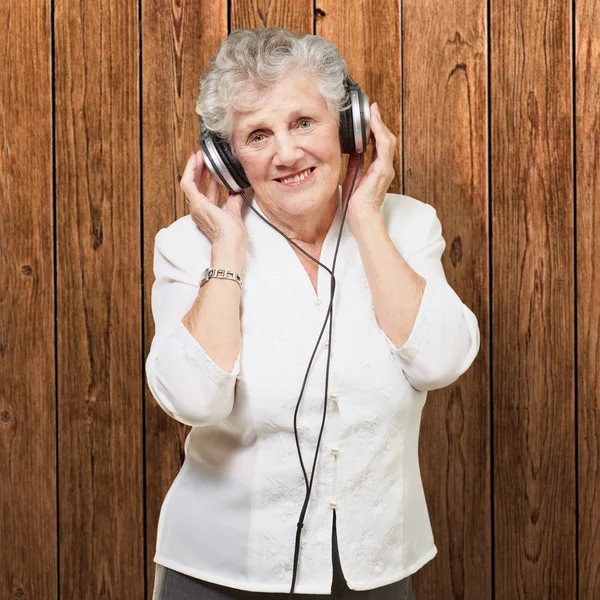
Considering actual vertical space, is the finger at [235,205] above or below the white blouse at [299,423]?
above

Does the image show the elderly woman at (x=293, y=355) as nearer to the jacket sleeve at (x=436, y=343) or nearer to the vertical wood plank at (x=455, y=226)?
the jacket sleeve at (x=436, y=343)

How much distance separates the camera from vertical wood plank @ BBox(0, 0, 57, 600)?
1.78 metres

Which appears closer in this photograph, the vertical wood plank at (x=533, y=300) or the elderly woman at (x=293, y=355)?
the elderly woman at (x=293, y=355)

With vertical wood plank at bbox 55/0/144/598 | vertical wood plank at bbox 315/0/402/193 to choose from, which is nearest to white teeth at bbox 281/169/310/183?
vertical wood plank at bbox 315/0/402/193

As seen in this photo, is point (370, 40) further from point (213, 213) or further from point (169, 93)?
point (213, 213)

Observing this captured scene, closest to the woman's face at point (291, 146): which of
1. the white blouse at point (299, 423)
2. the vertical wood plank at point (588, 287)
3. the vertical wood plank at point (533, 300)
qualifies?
the white blouse at point (299, 423)

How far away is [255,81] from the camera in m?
1.30

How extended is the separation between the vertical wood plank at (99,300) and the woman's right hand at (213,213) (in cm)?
45

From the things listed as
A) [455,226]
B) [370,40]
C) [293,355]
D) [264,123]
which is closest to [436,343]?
[293,355]

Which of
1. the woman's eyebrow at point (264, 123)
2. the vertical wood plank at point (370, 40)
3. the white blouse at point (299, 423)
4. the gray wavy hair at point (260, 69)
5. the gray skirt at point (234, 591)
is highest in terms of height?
the vertical wood plank at point (370, 40)

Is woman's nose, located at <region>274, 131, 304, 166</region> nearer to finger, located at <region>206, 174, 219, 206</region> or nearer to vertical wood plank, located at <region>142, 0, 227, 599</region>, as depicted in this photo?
finger, located at <region>206, 174, 219, 206</region>

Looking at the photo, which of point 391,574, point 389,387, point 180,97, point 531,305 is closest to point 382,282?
point 389,387

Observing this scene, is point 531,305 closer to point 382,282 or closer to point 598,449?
point 598,449

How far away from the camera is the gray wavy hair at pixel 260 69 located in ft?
4.26
